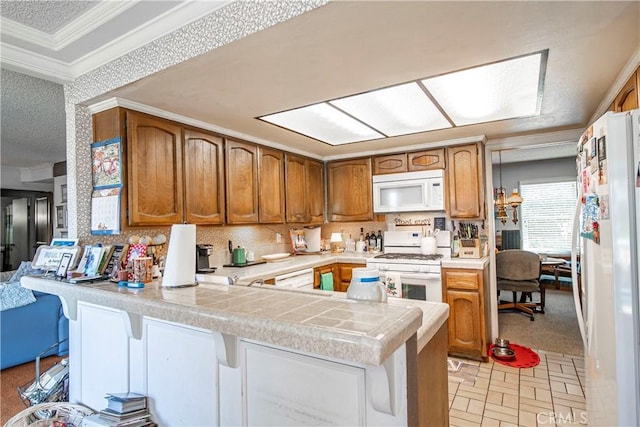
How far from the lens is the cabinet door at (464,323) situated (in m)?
3.07

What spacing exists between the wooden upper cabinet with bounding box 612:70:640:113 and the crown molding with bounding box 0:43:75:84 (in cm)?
318

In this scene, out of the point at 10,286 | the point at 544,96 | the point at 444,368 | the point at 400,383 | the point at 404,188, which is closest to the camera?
the point at 400,383

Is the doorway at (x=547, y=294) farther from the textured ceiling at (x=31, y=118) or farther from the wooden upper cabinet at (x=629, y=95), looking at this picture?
the textured ceiling at (x=31, y=118)

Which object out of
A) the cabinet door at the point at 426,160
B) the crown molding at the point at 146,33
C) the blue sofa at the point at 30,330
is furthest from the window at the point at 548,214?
the blue sofa at the point at 30,330

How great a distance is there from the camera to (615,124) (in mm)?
1226

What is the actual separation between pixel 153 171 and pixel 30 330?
2.58 meters

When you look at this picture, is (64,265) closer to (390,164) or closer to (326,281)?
(326,281)

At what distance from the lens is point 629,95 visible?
1.84 m

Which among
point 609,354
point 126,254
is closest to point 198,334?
point 126,254

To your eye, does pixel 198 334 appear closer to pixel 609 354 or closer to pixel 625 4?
pixel 609 354

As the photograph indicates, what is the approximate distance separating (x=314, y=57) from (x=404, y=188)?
2.38 meters

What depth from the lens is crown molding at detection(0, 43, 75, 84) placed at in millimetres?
1734

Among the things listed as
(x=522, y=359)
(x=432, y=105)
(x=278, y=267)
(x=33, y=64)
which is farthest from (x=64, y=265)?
(x=522, y=359)

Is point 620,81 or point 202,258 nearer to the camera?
point 620,81
